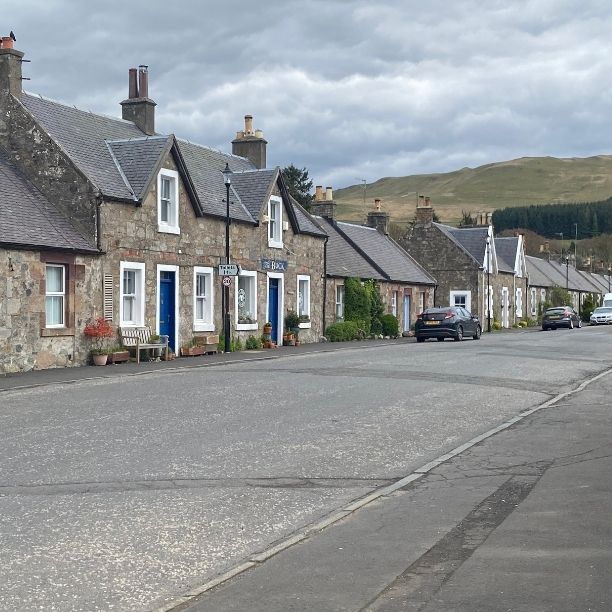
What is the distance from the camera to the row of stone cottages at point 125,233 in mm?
23766

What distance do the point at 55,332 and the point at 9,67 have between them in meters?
8.37

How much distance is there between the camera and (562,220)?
19300 cm

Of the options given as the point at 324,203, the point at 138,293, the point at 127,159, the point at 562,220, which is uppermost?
the point at 562,220

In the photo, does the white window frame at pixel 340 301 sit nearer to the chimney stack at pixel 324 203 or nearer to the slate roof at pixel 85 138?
the chimney stack at pixel 324 203

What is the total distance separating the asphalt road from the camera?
6164 millimetres

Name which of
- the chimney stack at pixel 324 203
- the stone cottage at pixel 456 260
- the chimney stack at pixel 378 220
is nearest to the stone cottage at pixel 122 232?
the chimney stack at pixel 324 203

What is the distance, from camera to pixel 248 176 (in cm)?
3588

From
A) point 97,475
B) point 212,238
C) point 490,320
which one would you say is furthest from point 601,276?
point 97,475

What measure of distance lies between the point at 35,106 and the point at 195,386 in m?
13.4

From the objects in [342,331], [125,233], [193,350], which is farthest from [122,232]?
[342,331]

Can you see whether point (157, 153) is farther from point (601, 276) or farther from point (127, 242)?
point (601, 276)

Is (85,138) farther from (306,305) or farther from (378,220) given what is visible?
(378,220)

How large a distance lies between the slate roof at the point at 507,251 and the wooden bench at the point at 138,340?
5138 centimetres

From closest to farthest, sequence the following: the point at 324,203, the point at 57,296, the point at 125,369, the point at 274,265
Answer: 1. the point at 125,369
2. the point at 57,296
3. the point at 274,265
4. the point at 324,203
